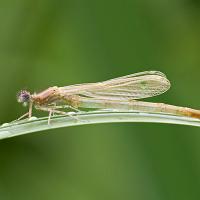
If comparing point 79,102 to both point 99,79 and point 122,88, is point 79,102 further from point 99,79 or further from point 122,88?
point 122,88

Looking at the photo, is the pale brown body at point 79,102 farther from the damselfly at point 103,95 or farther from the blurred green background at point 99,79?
the blurred green background at point 99,79

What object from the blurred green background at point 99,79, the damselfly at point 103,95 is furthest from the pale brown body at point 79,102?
the blurred green background at point 99,79

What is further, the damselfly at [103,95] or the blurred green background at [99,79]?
the damselfly at [103,95]

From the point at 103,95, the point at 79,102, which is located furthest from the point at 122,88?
the point at 79,102

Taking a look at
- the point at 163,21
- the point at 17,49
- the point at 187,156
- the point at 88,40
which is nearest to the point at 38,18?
the point at 17,49

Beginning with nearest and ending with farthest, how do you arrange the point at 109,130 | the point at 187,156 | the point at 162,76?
the point at 187,156
the point at 162,76
the point at 109,130

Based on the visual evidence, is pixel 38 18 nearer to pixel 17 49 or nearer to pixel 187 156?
pixel 17 49
